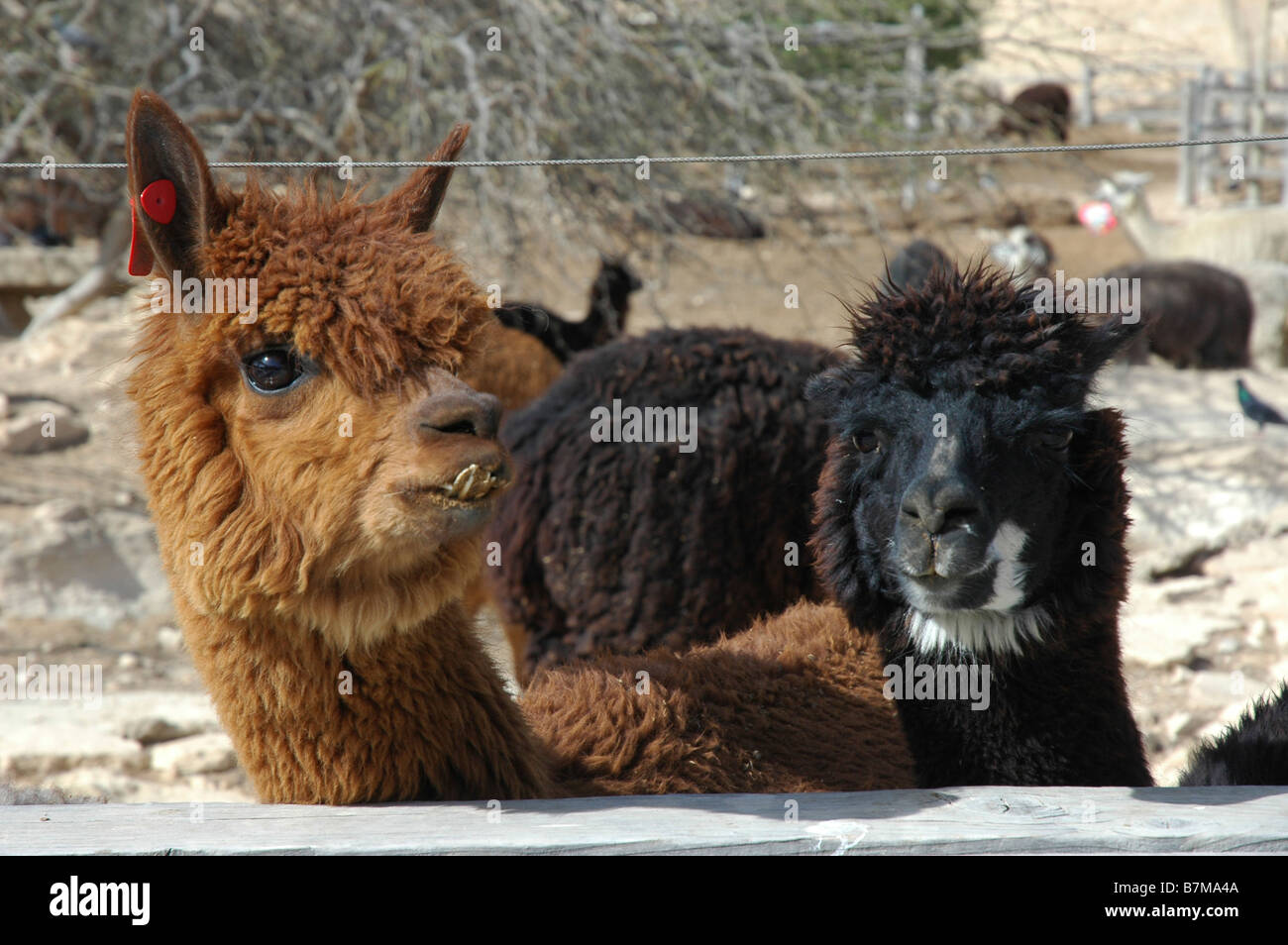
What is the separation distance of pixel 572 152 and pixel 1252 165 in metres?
22.9

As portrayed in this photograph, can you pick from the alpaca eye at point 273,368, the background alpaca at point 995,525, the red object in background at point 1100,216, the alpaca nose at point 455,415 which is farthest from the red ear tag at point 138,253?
the red object in background at point 1100,216

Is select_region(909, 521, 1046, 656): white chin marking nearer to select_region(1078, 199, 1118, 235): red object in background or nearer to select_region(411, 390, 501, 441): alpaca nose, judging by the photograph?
select_region(411, 390, 501, 441): alpaca nose

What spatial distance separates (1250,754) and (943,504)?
1.36 meters

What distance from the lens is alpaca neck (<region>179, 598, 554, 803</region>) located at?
2498 mm

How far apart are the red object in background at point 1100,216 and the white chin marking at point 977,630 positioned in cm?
1654

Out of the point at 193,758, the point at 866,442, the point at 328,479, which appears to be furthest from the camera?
the point at 193,758

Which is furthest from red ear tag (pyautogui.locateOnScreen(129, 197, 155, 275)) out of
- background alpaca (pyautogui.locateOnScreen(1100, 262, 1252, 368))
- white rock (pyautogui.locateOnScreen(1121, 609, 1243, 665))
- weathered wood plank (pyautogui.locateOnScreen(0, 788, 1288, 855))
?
background alpaca (pyautogui.locateOnScreen(1100, 262, 1252, 368))

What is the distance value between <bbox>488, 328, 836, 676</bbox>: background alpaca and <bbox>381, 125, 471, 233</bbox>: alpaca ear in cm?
217

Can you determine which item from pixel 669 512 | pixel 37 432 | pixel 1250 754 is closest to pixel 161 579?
pixel 37 432

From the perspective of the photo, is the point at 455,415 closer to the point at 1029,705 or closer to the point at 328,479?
the point at 328,479

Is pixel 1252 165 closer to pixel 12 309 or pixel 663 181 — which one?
pixel 663 181

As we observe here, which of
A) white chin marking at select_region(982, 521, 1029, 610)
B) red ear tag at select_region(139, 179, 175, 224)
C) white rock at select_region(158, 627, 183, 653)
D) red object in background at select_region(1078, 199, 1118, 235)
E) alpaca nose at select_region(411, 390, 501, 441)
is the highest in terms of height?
red object in background at select_region(1078, 199, 1118, 235)

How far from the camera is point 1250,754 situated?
126 inches
